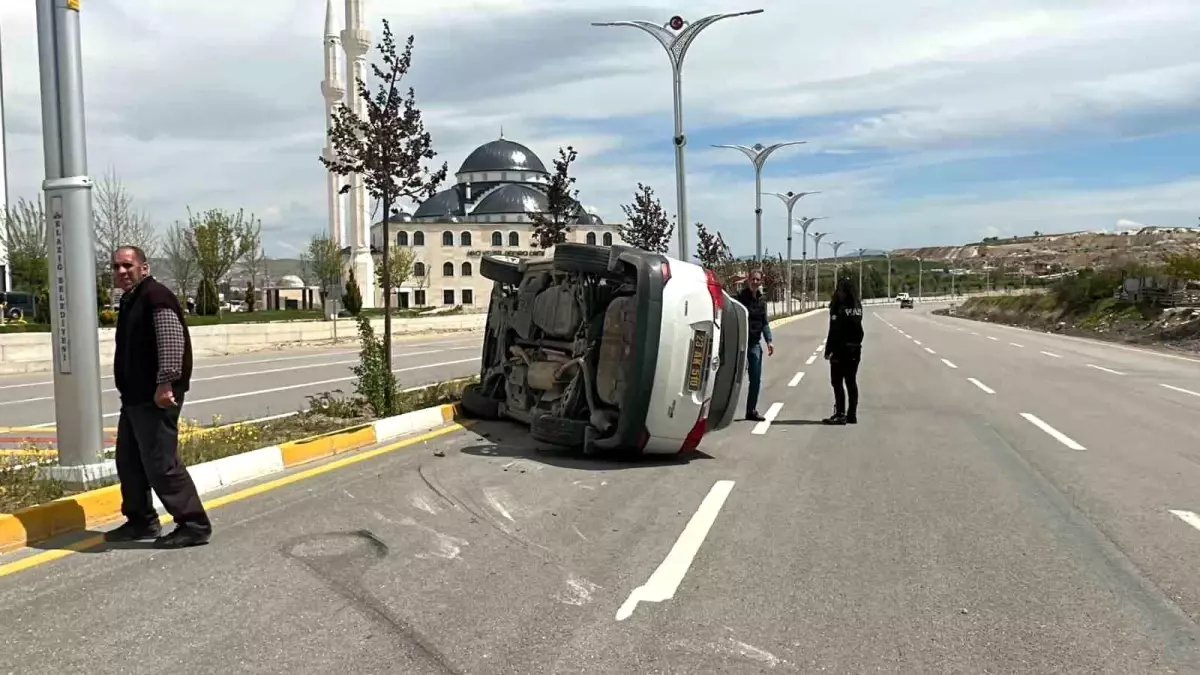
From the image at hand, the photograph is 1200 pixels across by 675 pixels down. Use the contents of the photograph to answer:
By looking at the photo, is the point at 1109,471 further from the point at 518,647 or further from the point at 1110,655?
the point at 518,647

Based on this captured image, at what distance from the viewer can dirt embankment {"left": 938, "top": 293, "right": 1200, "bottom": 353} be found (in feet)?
106

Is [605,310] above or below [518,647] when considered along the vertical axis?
above

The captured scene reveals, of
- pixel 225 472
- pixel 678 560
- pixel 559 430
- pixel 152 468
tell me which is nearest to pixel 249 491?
pixel 225 472

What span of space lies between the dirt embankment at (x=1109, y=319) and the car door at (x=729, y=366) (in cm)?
2455

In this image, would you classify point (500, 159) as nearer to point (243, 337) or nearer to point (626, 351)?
point (243, 337)

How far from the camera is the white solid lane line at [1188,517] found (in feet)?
21.2

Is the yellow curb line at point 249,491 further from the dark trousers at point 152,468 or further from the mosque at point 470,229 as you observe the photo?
the mosque at point 470,229

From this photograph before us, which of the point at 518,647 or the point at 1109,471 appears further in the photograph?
the point at 1109,471

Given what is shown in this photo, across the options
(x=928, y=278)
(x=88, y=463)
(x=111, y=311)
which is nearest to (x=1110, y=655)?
(x=88, y=463)

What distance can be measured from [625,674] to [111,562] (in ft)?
10.7

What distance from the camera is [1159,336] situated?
33.2 meters

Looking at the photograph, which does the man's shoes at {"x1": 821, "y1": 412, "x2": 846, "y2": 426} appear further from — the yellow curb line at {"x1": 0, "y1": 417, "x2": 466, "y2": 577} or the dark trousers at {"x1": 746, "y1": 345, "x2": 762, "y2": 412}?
the yellow curb line at {"x1": 0, "y1": 417, "x2": 466, "y2": 577}

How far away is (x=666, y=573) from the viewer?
533cm

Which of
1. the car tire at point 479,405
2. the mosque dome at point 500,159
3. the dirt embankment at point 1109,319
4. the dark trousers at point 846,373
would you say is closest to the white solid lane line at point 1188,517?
the dark trousers at point 846,373
